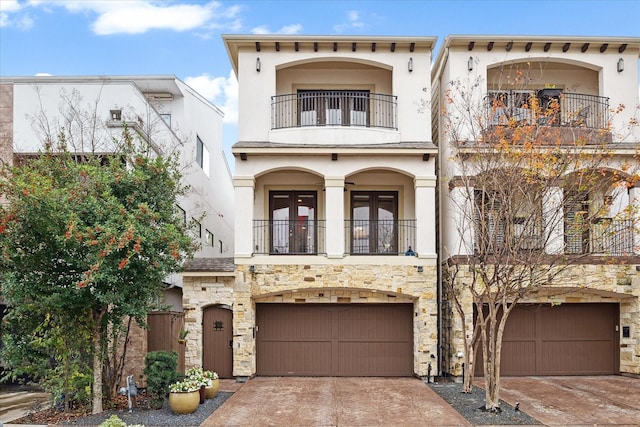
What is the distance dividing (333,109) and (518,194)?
6931mm

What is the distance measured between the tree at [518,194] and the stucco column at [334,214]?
2.91 metres

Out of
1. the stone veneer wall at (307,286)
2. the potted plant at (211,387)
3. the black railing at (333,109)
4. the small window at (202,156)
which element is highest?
the black railing at (333,109)

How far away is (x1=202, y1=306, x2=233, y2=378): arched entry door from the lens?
16406 millimetres

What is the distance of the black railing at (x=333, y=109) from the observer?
17.5 metres

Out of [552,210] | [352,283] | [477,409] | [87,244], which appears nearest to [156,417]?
[87,244]

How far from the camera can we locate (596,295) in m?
16.8

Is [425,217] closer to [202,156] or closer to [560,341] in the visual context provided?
[560,341]

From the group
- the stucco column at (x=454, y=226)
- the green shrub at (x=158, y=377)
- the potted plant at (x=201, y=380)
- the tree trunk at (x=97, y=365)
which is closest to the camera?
the tree trunk at (x=97, y=365)

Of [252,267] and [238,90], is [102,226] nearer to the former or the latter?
[252,267]

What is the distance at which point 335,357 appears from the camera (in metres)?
16.8

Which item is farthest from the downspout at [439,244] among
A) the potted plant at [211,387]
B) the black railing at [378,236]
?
the potted plant at [211,387]

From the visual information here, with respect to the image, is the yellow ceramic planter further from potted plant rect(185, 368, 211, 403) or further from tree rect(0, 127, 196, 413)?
tree rect(0, 127, 196, 413)

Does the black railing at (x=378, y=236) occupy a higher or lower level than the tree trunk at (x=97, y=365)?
higher

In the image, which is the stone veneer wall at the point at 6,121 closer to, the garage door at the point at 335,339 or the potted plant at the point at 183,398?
the garage door at the point at 335,339
